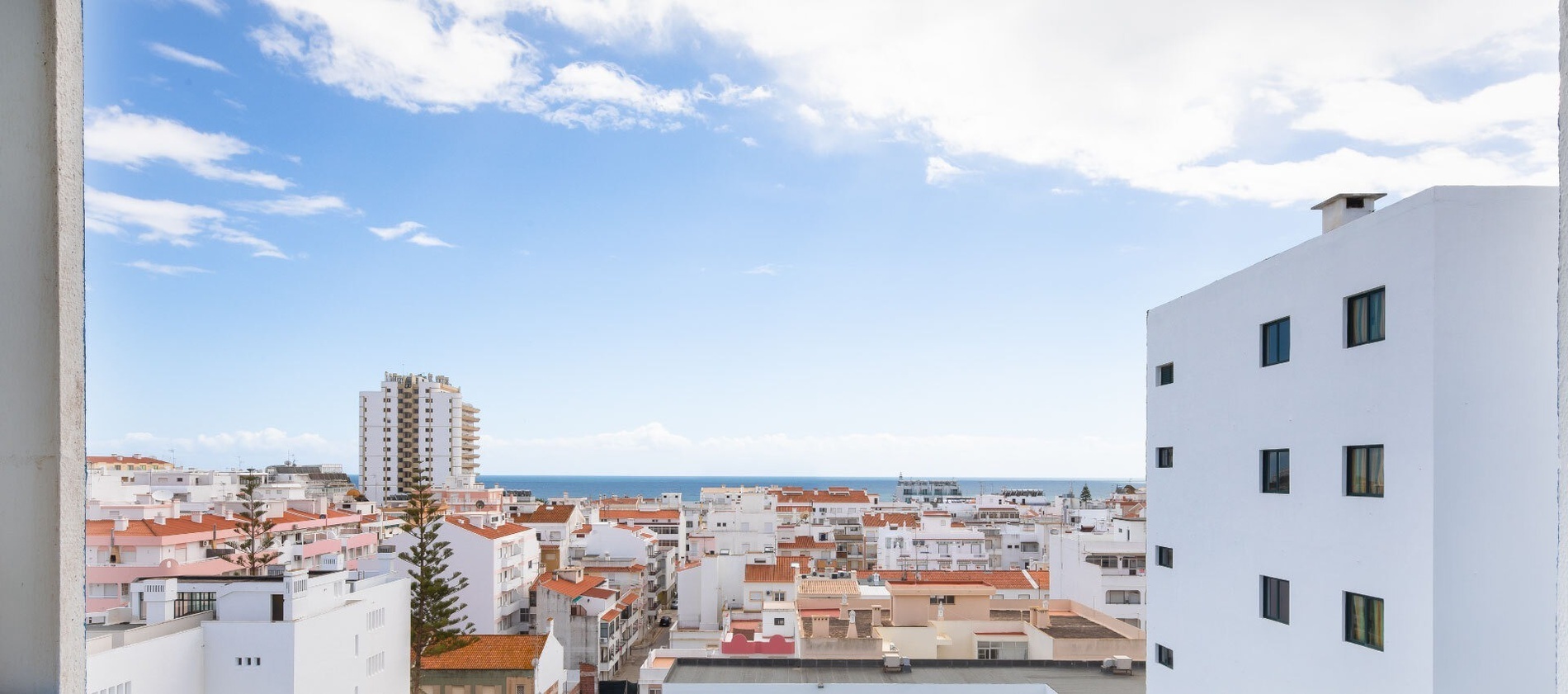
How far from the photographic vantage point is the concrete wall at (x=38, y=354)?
3.22 ft

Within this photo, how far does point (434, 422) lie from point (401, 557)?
50929mm

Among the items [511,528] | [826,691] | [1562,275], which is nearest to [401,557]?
[511,528]

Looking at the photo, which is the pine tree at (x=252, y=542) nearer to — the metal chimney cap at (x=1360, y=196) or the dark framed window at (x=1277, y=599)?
the dark framed window at (x=1277, y=599)

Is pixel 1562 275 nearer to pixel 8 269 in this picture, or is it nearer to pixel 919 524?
pixel 8 269

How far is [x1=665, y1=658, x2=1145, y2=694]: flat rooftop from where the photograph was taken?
567 inches

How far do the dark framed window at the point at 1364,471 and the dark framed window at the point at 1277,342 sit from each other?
3.46 feet

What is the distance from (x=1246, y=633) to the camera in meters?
7.38

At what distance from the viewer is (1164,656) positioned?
29.2 feet

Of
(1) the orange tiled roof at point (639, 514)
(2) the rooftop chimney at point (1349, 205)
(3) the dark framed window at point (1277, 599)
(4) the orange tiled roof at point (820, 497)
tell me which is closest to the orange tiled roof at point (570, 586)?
(1) the orange tiled roof at point (639, 514)

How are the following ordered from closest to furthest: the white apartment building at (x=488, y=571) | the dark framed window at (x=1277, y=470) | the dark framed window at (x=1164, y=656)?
the dark framed window at (x=1277, y=470) → the dark framed window at (x=1164, y=656) → the white apartment building at (x=488, y=571)

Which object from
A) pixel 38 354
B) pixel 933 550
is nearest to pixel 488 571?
pixel 933 550

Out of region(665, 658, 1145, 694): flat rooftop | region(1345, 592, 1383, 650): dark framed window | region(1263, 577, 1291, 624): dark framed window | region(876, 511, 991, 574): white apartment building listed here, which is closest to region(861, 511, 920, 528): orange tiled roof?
region(876, 511, 991, 574): white apartment building

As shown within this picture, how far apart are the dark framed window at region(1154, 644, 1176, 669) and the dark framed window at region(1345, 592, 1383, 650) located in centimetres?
268

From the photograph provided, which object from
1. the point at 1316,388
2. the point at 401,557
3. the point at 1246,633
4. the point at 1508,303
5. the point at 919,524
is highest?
the point at 1508,303
